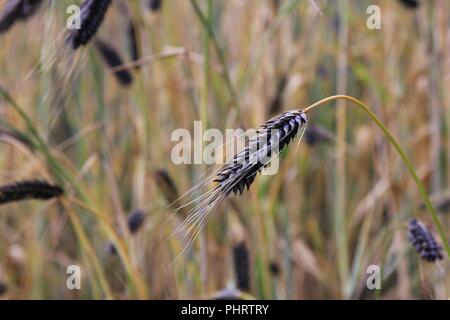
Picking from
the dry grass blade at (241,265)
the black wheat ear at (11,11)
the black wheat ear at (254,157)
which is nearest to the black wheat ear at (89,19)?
the black wheat ear at (11,11)

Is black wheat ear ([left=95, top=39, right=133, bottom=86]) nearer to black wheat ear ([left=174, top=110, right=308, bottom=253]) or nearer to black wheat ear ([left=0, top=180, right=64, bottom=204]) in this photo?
black wheat ear ([left=0, top=180, right=64, bottom=204])

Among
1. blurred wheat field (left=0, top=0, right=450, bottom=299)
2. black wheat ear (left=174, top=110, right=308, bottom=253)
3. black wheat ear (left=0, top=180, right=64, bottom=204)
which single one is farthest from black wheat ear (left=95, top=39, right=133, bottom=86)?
black wheat ear (left=174, top=110, right=308, bottom=253)

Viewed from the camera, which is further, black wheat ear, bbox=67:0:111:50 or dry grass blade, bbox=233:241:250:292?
dry grass blade, bbox=233:241:250:292

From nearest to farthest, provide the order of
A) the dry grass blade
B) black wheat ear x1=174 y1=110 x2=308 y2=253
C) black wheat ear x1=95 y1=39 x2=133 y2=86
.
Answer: black wheat ear x1=174 y1=110 x2=308 y2=253 < the dry grass blade < black wheat ear x1=95 y1=39 x2=133 y2=86

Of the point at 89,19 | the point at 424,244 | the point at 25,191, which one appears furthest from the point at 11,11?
the point at 424,244

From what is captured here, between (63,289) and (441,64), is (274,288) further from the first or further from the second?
(441,64)

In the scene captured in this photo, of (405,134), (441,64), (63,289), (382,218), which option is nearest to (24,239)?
(63,289)
